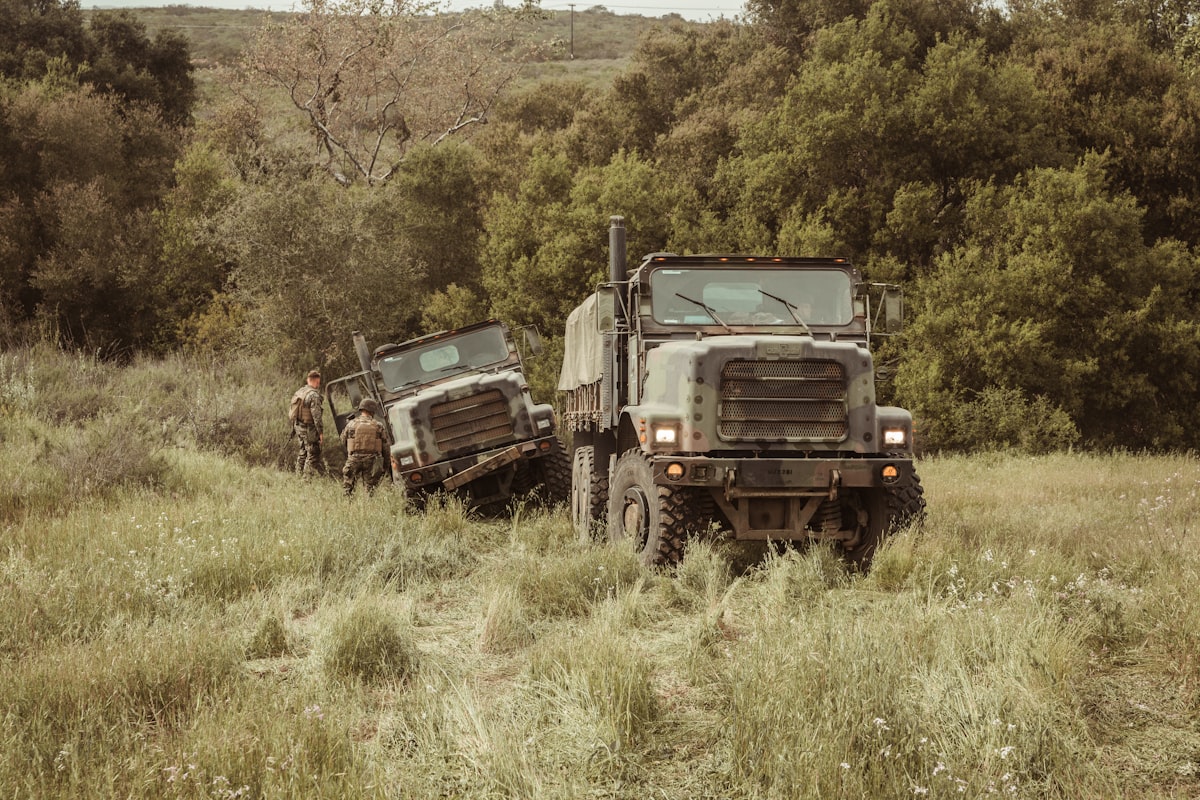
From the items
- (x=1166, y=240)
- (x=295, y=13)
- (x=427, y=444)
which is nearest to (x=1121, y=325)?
(x=1166, y=240)

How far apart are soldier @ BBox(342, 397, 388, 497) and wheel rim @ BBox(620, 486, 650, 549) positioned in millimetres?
4732

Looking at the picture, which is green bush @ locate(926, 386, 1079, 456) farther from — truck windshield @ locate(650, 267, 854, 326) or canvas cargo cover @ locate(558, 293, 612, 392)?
truck windshield @ locate(650, 267, 854, 326)

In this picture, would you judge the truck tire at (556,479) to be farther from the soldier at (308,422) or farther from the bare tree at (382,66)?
the bare tree at (382,66)

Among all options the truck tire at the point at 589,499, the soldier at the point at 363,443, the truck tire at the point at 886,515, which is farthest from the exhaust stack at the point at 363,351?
the truck tire at the point at 886,515

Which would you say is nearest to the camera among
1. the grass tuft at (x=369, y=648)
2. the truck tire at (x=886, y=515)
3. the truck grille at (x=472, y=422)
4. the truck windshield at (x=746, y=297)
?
the grass tuft at (x=369, y=648)

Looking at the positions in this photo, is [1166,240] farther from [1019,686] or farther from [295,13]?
[295,13]

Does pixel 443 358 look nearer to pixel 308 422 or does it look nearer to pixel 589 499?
pixel 308 422

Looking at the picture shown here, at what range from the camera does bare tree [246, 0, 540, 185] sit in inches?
1299

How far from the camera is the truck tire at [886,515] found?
26.3ft

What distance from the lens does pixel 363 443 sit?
39.9 feet

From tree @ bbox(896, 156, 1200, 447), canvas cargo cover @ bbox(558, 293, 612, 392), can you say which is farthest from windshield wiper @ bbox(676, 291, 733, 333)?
tree @ bbox(896, 156, 1200, 447)

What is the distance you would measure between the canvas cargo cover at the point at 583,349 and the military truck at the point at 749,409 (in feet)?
2.03

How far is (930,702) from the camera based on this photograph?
4.59 m

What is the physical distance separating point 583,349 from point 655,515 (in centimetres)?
409
